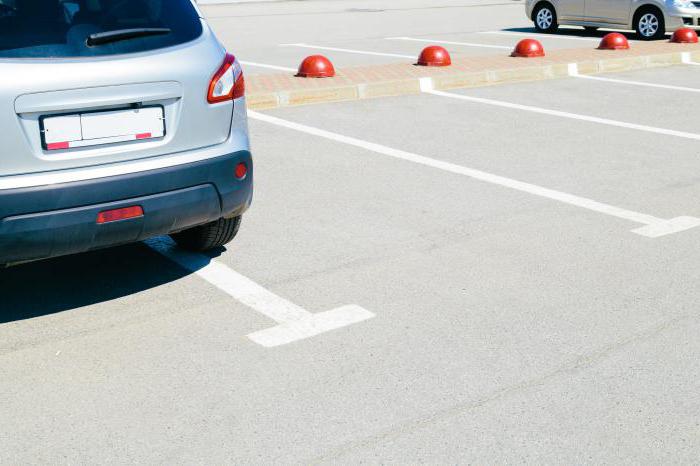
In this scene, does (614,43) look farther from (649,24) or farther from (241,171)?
(241,171)

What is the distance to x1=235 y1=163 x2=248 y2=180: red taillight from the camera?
4.35 m

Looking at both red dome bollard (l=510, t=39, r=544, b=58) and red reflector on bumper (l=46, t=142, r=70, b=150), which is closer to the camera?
red reflector on bumper (l=46, t=142, r=70, b=150)

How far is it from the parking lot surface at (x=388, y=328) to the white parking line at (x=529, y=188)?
2cm

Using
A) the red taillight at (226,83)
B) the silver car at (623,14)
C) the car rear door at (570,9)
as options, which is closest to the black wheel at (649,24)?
the silver car at (623,14)

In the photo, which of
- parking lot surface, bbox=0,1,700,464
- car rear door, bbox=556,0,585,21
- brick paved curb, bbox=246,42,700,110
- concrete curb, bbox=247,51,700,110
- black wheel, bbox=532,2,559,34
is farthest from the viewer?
black wheel, bbox=532,2,559,34

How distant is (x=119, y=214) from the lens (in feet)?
12.8

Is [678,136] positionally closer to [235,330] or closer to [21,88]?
[235,330]

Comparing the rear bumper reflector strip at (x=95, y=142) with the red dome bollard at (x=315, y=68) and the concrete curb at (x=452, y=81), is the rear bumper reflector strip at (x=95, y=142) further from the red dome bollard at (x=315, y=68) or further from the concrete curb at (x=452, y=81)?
the red dome bollard at (x=315, y=68)

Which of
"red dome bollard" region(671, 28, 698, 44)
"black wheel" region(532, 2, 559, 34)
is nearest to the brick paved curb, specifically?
"red dome bollard" region(671, 28, 698, 44)

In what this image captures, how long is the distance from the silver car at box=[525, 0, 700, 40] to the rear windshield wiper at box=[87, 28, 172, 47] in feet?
45.5

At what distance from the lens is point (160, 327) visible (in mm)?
4098

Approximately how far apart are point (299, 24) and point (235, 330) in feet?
57.5

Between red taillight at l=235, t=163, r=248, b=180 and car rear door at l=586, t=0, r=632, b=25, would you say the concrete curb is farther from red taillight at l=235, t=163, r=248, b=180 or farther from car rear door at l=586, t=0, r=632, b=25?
red taillight at l=235, t=163, r=248, b=180

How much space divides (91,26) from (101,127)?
47 centimetres
